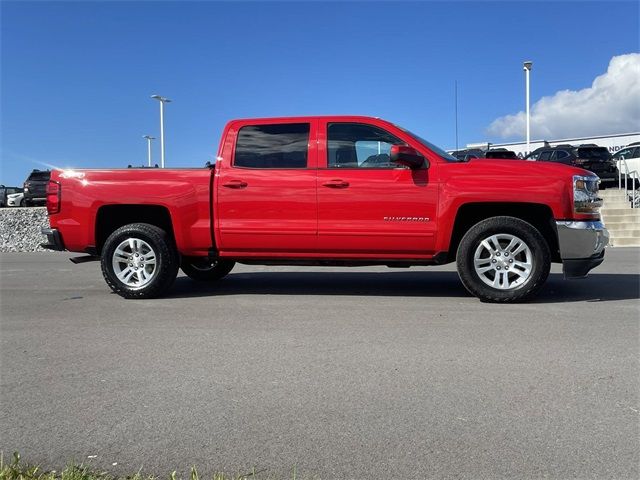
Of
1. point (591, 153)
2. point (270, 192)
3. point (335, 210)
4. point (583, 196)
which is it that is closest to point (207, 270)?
point (270, 192)

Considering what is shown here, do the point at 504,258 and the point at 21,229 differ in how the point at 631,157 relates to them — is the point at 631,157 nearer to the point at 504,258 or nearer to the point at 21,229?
the point at 504,258

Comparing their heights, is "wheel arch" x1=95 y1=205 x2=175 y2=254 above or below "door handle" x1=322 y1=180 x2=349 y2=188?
below

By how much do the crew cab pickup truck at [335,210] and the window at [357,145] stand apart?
0.04ft

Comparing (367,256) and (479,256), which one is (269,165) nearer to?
(367,256)

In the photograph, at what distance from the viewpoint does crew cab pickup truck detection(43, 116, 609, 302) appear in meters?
5.90

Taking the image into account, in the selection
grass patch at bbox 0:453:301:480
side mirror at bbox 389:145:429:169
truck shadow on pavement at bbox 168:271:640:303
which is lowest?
grass patch at bbox 0:453:301:480

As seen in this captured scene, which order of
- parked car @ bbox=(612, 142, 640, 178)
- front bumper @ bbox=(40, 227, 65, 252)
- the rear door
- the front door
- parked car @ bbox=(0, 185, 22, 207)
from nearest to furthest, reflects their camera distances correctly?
the front door
the rear door
front bumper @ bbox=(40, 227, 65, 252)
parked car @ bbox=(612, 142, 640, 178)
parked car @ bbox=(0, 185, 22, 207)

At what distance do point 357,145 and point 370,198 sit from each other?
2.15 ft

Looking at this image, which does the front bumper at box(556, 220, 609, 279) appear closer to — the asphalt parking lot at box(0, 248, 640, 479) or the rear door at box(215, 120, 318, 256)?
the asphalt parking lot at box(0, 248, 640, 479)

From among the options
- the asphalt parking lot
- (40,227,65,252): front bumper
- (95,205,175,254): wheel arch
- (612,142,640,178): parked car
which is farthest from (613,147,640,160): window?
(40,227,65,252): front bumper

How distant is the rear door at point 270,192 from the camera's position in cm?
628

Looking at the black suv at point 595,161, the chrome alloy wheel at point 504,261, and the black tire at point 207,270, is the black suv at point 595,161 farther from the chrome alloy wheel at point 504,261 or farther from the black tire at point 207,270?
the black tire at point 207,270

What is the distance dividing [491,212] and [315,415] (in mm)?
3796

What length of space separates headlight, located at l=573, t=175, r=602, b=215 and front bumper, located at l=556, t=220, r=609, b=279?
0.45 ft
